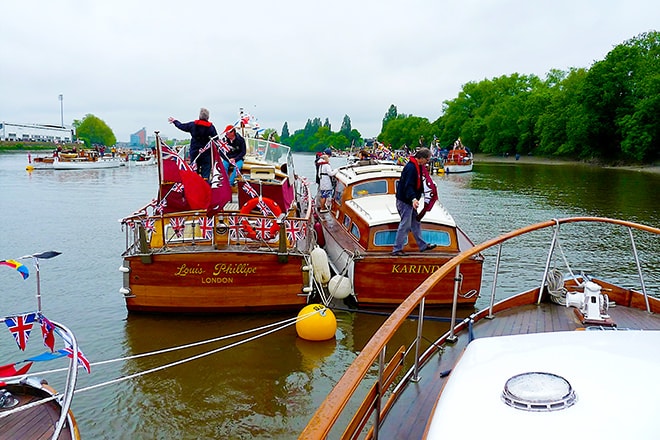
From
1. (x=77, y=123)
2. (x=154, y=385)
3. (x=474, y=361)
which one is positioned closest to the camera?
(x=474, y=361)

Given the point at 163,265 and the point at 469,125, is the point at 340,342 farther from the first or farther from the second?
the point at 469,125

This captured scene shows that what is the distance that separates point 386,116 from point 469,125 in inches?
2898

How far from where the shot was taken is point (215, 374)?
293 inches

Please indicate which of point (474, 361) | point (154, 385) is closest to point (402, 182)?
point (154, 385)

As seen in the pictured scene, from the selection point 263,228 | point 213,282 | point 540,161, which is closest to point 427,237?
point 263,228

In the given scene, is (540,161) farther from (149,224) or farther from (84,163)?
(149,224)

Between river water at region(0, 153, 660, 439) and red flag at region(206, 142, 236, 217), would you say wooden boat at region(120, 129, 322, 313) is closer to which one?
red flag at region(206, 142, 236, 217)

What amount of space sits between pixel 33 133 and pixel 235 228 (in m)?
181

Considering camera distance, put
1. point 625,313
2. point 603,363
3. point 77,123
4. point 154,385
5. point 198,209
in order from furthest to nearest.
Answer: point 77,123 → point 198,209 → point 154,385 → point 625,313 → point 603,363

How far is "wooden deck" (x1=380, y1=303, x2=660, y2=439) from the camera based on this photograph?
3.77 meters

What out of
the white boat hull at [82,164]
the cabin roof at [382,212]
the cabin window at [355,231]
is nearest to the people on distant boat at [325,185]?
the cabin roof at [382,212]

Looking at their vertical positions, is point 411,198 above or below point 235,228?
above

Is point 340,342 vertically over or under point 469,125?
under

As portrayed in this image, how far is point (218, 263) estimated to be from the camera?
8758 millimetres
